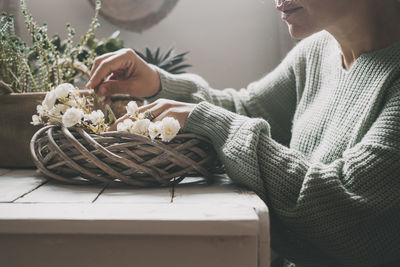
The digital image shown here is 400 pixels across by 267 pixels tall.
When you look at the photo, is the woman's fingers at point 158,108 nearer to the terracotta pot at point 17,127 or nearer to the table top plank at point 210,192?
the table top plank at point 210,192

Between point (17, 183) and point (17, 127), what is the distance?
0.19m

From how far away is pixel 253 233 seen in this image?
1.63ft

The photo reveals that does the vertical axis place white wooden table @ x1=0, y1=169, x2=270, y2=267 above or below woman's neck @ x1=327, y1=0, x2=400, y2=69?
below

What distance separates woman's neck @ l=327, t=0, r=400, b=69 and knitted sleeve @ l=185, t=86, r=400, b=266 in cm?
18

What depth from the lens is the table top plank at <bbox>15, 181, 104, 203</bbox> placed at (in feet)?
1.96

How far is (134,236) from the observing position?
505 millimetres

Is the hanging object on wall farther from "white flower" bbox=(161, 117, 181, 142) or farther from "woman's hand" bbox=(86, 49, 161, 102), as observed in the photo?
"white flower" bbox=(161, 117, 181, 142)

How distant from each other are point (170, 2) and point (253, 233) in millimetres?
1020

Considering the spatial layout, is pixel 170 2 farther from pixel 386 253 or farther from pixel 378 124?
pixel 386 253

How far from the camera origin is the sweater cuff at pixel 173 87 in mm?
956

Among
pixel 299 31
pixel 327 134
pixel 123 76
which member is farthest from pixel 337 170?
pixel 123 76

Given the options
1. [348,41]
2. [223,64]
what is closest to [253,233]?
[348,41]

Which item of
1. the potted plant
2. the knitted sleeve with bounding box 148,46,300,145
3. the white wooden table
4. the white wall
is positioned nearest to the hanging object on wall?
the white wall

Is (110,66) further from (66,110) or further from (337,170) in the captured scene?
(337,170)
